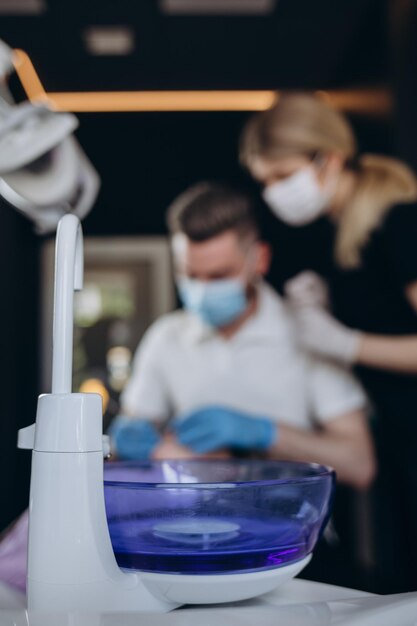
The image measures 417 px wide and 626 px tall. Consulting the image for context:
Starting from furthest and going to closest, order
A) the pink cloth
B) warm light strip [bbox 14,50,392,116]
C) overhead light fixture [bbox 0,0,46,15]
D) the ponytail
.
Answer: warm light strip [bbox 14,50,392,116] < overhead light fixture [bbox 0,0,46,15] < the ponytail < the pink cloth

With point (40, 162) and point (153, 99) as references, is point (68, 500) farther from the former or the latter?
point (153, 99)

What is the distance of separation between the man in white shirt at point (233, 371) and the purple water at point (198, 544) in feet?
3.94

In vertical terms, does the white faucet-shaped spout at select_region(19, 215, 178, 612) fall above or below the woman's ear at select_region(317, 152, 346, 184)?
above

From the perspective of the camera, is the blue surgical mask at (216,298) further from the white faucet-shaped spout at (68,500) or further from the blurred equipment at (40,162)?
the white faucet-shaped spout at (68,500)

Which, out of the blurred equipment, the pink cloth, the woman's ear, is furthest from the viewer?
the woman's ear

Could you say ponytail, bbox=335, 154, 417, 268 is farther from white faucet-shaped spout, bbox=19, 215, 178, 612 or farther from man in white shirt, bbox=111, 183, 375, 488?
white faucet-shaped spout, bbox=19, 215, 178, 612

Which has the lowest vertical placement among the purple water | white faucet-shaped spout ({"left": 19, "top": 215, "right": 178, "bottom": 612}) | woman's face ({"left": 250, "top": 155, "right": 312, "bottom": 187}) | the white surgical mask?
the white surgical mask

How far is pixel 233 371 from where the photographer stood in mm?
1960

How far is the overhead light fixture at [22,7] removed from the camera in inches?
90.4

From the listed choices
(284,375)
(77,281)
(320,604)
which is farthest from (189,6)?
(320,604)

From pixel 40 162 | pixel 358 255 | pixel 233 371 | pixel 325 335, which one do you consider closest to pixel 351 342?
pixel 325 335

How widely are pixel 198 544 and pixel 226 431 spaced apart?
1183mm

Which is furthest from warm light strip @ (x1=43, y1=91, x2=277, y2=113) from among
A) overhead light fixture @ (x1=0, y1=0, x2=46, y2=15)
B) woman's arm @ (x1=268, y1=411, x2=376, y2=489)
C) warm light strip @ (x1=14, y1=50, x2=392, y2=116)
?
woman's arm @ (x1=268, y1=411, x2=376, y2=489)

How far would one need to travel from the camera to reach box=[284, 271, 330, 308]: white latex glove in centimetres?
198
